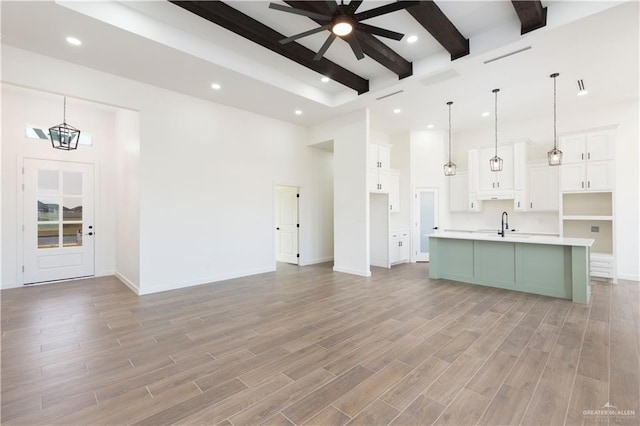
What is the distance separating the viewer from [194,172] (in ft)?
18.2

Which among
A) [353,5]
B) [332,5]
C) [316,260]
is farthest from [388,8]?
[316,260]

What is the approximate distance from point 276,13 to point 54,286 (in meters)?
6.34

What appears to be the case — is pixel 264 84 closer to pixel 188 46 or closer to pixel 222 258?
pixel 188 46

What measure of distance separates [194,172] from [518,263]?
6.16 metres

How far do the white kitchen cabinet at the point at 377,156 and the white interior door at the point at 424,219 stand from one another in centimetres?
155

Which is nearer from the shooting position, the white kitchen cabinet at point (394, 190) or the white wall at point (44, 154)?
the white wall at point (44, 154)

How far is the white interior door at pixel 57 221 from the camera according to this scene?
5.61 m

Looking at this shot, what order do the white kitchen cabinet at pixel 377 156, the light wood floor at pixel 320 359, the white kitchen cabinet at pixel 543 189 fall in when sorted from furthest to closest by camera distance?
the white kitchen cabinet at pixel 377 156, the white kitchen cabinet at pixel 543 189, the light wood floor at pixel 320 359

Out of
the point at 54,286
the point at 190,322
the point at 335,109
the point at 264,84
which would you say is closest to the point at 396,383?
the point at 190,322

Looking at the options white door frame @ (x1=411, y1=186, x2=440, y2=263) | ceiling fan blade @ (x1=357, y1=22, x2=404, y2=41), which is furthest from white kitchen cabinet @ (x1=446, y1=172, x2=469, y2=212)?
ceiling fan blade @ (x1=357, y1=22, x2=404, y2=41)

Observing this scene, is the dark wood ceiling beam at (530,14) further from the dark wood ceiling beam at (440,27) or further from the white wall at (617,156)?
the white wall at (617,156)

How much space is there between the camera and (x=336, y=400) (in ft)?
7.02

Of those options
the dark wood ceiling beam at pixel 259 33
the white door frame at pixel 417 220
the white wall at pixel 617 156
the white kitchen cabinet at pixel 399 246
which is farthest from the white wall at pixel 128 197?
the white wall at pixel 617 156

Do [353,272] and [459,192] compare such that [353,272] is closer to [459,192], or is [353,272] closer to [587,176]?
[459,192]
